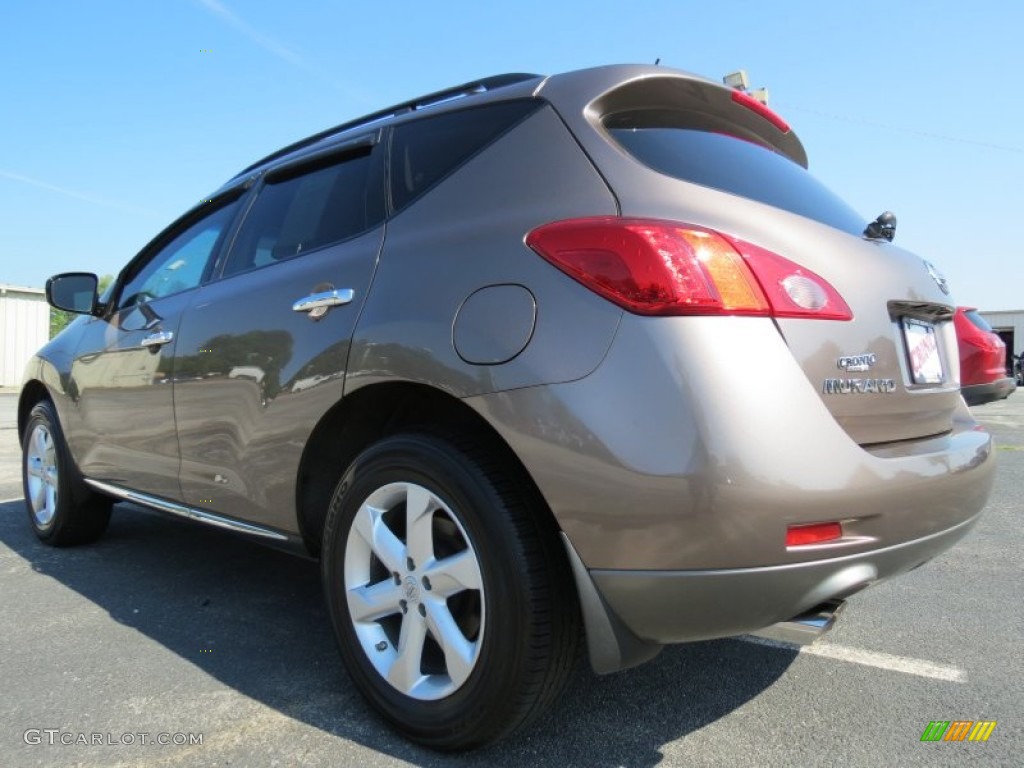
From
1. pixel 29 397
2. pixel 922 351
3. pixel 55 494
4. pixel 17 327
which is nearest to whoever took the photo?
pixel 922 351

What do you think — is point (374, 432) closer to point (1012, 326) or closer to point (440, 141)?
point (440, 141)

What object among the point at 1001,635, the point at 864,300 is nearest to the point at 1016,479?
the point at 1001,635

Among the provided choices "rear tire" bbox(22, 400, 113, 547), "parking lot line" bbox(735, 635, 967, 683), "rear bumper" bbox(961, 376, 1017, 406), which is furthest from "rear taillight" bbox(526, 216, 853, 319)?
"rear tire" bbox(22, 400, 113, 547)

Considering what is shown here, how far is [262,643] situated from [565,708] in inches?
46.9

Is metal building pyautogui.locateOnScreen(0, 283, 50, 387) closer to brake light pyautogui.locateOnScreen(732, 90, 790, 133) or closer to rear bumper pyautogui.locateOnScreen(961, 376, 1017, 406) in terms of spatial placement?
rear bumper pyautogui.locateOnScreen(961, 376, 1017, 406)

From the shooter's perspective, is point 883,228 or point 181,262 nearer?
point 883,228

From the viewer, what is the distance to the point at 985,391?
15.5 ft

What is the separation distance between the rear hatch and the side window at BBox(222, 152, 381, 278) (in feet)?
2.59

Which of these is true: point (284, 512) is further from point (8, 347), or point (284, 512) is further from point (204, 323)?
point (8, 347)

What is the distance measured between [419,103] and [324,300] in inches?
32.8

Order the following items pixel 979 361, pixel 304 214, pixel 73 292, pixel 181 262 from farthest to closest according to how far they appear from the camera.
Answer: pixel 979 361, pixel 73 292, pixel 181 262, pixel 304 214

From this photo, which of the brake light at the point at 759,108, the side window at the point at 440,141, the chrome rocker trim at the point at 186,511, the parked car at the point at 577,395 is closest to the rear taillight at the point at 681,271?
the parked car at the point at 577,395

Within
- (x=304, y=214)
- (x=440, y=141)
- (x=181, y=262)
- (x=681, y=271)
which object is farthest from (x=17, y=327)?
Answer: (x=681, y=271)

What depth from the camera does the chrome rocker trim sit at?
8.71 ft
